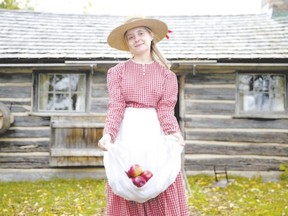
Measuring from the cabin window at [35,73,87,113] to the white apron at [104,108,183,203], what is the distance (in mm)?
5748

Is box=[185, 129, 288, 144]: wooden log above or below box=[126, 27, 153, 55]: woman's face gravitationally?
below

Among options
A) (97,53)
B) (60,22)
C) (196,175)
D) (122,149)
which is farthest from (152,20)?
(60,22)

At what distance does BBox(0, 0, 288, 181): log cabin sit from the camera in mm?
8047

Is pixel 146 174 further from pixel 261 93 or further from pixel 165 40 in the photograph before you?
pixel 165 40

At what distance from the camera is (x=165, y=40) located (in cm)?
912

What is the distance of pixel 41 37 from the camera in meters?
9.05

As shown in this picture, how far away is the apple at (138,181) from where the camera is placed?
2.56 meters

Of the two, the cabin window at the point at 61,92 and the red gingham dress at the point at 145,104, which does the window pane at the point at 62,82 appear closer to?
the cabin window at the point at 61,92

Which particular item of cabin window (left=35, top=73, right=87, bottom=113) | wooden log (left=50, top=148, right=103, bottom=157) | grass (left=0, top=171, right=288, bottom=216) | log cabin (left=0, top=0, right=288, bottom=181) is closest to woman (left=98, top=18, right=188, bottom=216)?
grass (left=0, top=171, right=288, bottom=216)

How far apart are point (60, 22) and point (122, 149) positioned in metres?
8.25

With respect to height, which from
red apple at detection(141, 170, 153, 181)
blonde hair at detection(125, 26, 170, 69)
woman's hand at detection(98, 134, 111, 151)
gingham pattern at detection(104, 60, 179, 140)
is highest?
blonde hair at detection(125, 26, 170, 69)

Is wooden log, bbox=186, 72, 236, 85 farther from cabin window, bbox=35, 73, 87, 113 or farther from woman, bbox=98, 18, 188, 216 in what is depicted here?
woman, bbox=98, 18, 188, 216

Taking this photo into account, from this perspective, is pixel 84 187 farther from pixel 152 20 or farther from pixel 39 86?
pixel 152 20

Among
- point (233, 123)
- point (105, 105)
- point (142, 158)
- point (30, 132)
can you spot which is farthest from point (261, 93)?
point (142, 158)
